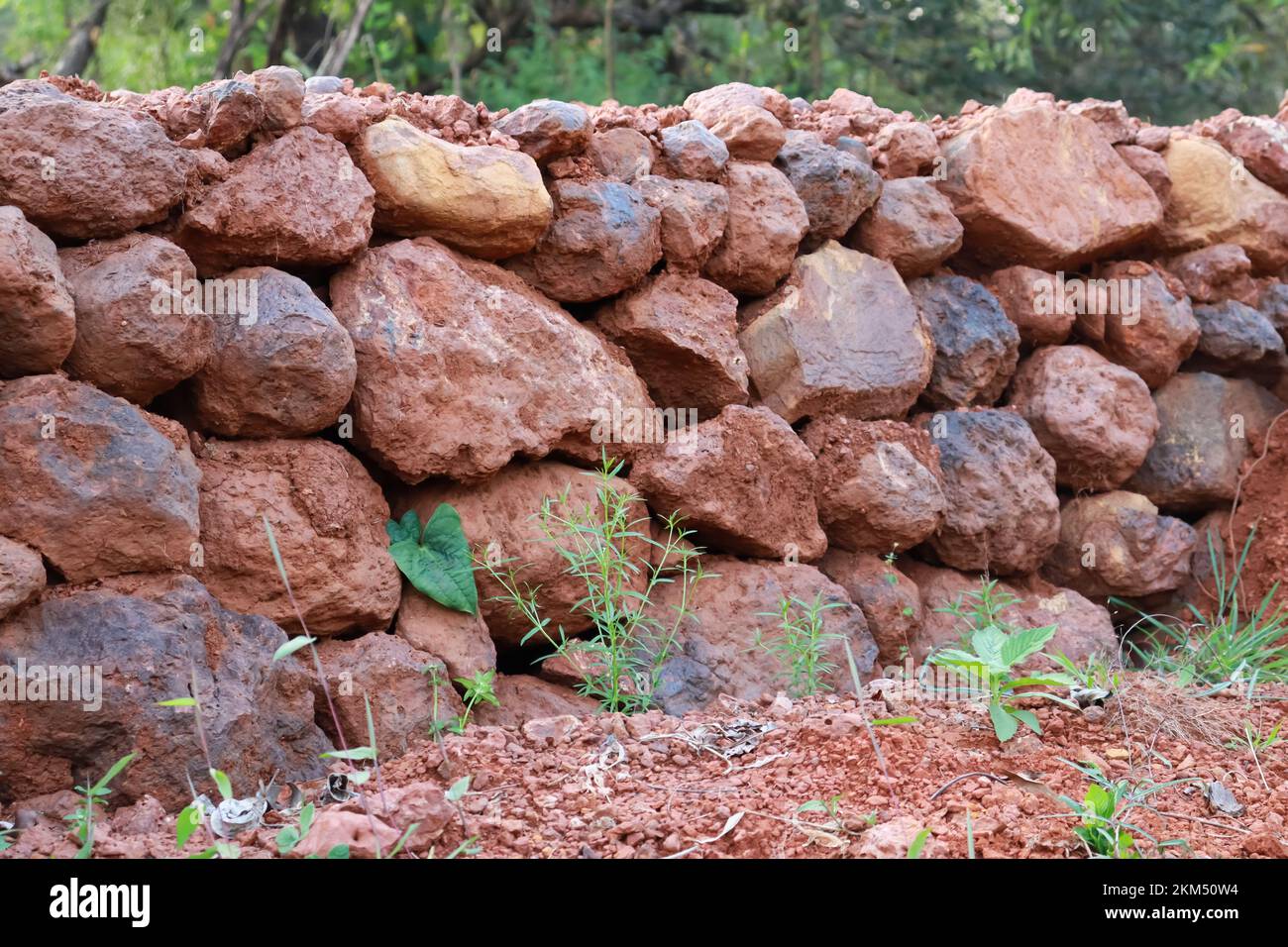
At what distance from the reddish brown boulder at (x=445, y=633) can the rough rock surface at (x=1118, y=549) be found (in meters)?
2.15

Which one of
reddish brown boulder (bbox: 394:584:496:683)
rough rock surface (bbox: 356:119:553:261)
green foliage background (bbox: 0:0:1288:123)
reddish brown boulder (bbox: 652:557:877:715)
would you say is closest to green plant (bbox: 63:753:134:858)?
reddish brown boulder (bbox: 394:584:496:683)

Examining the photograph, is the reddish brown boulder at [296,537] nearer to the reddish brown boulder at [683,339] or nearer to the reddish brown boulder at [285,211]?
the reddish brown boulder at [285,211]

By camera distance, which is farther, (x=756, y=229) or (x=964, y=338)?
(x=964, y=338)

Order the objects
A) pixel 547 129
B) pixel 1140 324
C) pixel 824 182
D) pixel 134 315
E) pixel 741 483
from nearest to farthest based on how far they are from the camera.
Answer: pixel 134 315 → pixel 547 129 → pixel 741 483 → pixel 824 182 → pixel 1140 324

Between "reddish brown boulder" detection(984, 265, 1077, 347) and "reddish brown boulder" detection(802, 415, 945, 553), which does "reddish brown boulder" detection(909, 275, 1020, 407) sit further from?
"reddish brown boulder" detection(802, 415, 945, 553)

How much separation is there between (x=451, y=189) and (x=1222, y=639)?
107 inches

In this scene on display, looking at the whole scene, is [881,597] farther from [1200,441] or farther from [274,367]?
[274,367]

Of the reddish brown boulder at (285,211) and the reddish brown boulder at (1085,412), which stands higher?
the reddish brown boulder at (285,211)

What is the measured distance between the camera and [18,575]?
8.45 feet

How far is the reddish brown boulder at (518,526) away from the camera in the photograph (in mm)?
3369

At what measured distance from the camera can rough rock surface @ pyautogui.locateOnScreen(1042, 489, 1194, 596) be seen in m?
4.44

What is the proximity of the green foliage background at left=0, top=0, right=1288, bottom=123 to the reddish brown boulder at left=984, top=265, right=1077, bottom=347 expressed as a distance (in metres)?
4.04

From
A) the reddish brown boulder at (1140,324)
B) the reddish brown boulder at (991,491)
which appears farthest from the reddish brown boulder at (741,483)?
the reddish brown boulder at (1140,324)

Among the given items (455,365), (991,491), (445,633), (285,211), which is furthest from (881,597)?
(285,211)
